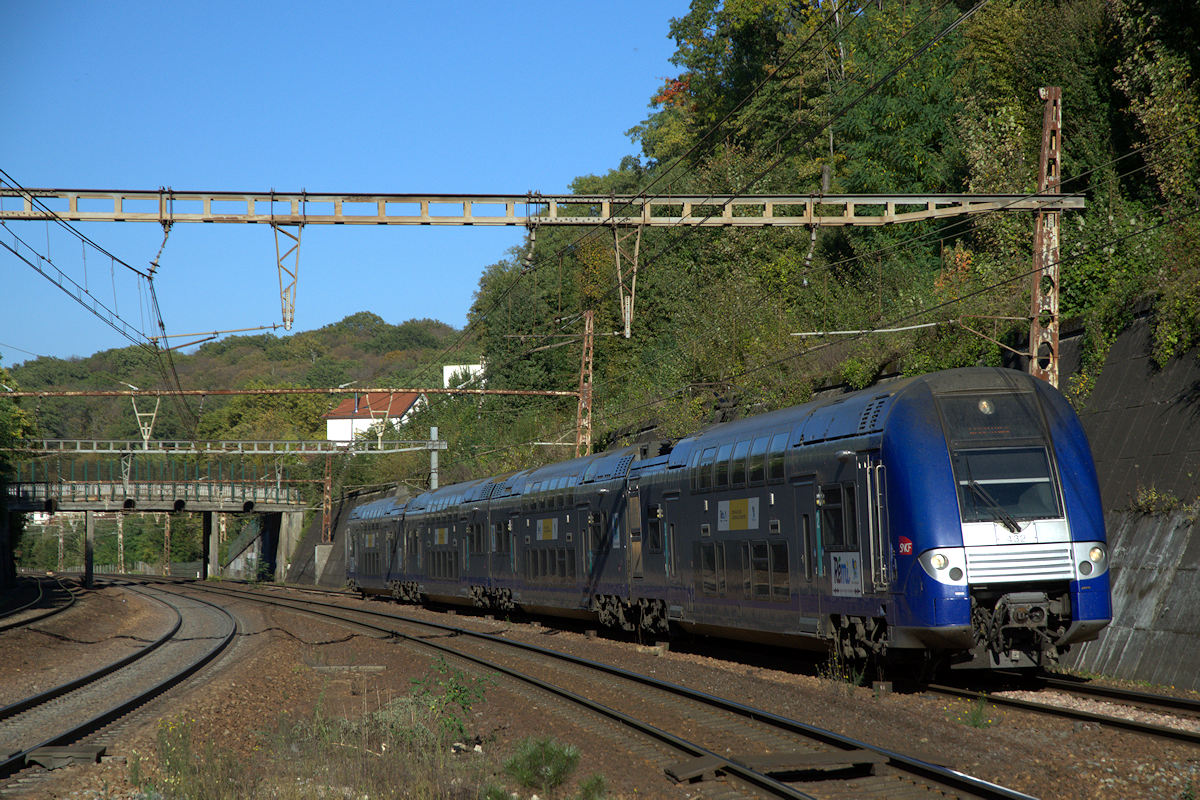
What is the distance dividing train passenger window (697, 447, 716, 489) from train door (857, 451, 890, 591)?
4768 millimetres

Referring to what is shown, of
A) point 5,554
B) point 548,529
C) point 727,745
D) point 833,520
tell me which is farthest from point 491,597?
point 5,554

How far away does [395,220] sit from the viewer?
20.0 m

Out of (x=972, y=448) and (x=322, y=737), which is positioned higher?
(x=972, y=448)

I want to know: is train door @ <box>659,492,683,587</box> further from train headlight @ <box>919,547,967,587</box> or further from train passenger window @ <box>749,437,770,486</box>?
train headlight @ <box>919,547,967,587</box>

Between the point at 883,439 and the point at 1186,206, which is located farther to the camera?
the point at 1186,206

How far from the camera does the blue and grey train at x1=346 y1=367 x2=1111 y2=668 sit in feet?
41.8

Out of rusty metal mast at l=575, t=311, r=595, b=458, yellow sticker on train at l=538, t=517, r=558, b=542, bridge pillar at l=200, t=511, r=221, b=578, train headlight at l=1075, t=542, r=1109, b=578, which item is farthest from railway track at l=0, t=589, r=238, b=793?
bridge pillar at l=200, t=511, r=221, b=578

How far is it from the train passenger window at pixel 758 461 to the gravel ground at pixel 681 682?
2925 millimetres

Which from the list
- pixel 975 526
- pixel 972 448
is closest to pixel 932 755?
pixel 975 526

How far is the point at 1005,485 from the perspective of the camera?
13.0 m

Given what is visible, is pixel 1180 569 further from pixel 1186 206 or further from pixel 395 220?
pixel 395 220

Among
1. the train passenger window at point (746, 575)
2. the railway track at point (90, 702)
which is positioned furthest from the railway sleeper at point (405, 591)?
the train passenger window at point (746, 575)

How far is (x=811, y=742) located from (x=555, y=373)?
58.7 metres

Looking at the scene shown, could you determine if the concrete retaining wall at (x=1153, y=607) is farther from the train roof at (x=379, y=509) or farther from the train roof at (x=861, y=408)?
the train roof at (x=379, y=509)
